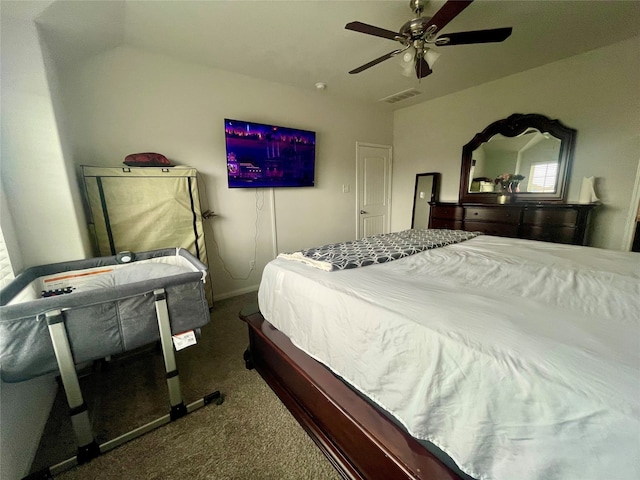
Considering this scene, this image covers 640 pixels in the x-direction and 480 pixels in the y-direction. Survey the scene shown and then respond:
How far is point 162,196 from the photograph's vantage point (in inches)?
92.3

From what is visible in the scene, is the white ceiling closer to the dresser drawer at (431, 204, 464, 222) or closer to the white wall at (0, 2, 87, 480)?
the white wall at (0, 2, 87, 480)

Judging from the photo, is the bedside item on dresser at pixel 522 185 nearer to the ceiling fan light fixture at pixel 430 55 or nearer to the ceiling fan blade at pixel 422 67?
the ceiling fan blade at pixel 422 67

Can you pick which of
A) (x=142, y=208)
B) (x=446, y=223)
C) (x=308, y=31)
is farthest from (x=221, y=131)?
(x=446, y=223)

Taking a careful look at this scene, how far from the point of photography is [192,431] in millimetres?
1358

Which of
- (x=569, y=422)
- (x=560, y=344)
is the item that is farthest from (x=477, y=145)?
(x=569, y=422)

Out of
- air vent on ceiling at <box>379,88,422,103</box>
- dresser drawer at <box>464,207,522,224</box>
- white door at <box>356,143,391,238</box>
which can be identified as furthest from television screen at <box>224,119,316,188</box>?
dresser drawer at <box>464,207,522,224</box>

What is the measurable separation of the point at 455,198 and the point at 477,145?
76 cm

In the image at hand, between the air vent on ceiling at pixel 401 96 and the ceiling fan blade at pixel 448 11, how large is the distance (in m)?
2.09

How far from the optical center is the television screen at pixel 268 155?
2.86 m

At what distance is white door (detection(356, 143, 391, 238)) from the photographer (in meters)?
4.14

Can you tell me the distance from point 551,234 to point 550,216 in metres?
0.20

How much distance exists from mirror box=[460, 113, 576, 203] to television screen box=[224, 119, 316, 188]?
7.40ft

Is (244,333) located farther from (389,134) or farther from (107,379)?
(389,134)

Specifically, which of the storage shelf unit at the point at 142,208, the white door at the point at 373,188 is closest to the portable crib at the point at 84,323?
the storage shelf unit at the point at 142,208
